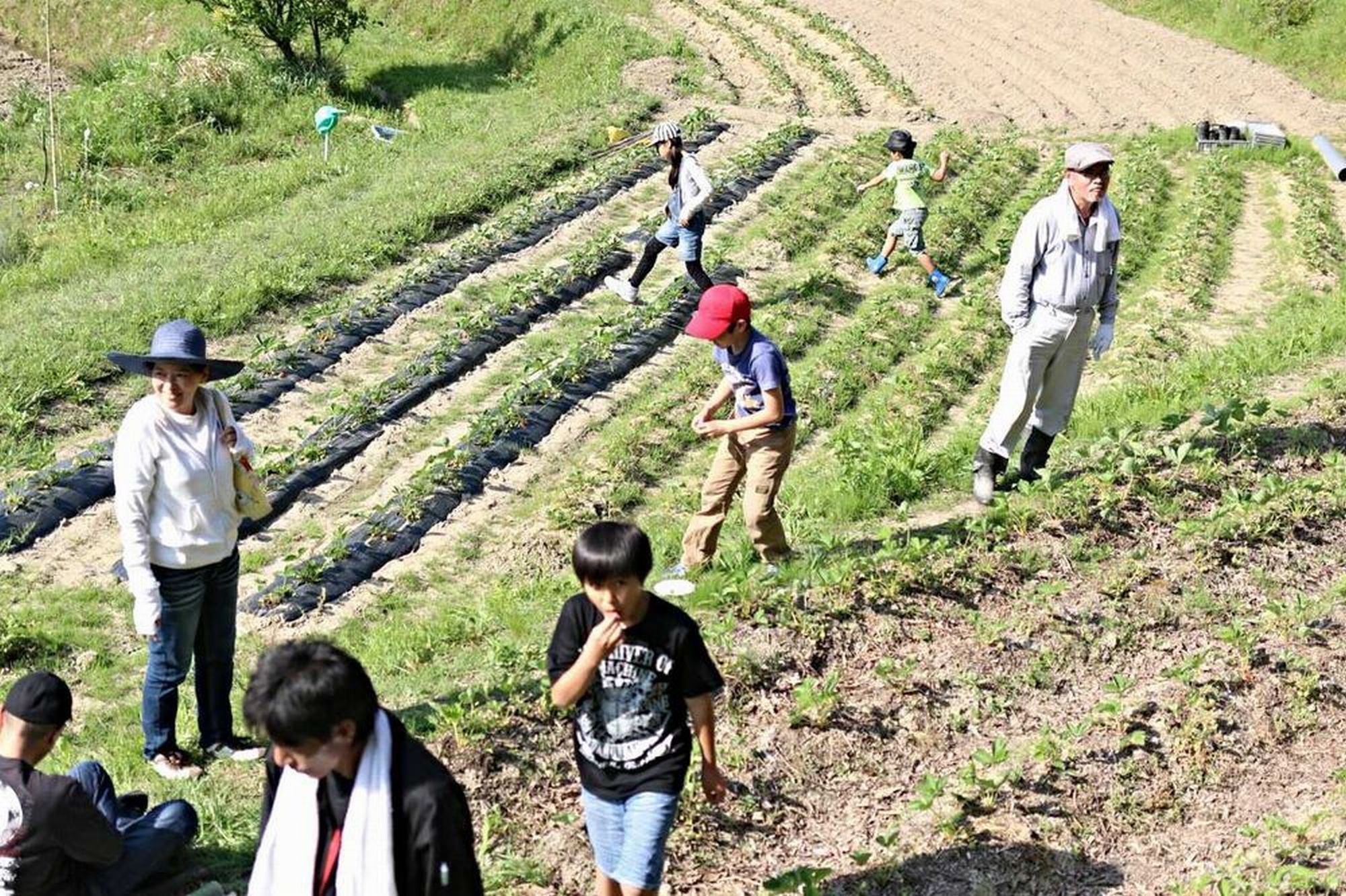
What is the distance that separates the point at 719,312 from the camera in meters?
6.03

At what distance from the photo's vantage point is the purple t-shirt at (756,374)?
6.25 m

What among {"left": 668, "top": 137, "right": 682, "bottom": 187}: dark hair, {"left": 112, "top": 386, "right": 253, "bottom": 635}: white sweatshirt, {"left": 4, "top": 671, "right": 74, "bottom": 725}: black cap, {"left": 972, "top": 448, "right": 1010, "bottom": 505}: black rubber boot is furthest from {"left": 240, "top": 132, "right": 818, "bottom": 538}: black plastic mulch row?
{"left": 4, "top": 671, "right": 74, "bottom": 725}: black cap

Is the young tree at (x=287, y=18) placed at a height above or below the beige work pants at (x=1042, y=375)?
below

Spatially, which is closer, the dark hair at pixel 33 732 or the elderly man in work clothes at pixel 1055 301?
the dark hair at pixel 33 732

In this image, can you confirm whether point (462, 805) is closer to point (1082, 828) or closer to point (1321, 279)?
point (1082, 828)

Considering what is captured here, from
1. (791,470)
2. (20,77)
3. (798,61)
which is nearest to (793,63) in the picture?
(798,61)

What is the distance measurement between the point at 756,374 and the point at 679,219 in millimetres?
5339

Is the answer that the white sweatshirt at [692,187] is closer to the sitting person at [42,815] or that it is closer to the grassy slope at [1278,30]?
the sitting person at [42,815]

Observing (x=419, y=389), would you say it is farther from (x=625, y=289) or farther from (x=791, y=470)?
(x=791, y=470)

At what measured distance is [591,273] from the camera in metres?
12.5

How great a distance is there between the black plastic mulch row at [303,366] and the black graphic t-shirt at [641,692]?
5.55 metres

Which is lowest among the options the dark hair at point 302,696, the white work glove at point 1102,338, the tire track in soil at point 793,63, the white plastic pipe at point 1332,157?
the tire track in soil at point 793,63

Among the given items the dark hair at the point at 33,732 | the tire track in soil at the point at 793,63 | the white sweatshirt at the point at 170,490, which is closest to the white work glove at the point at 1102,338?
the white sweatshirt at the point at 170,490

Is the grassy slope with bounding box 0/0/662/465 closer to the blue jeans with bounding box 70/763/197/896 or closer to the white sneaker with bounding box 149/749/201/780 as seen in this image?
the white sneaker with bounding box 149/749/201/780
